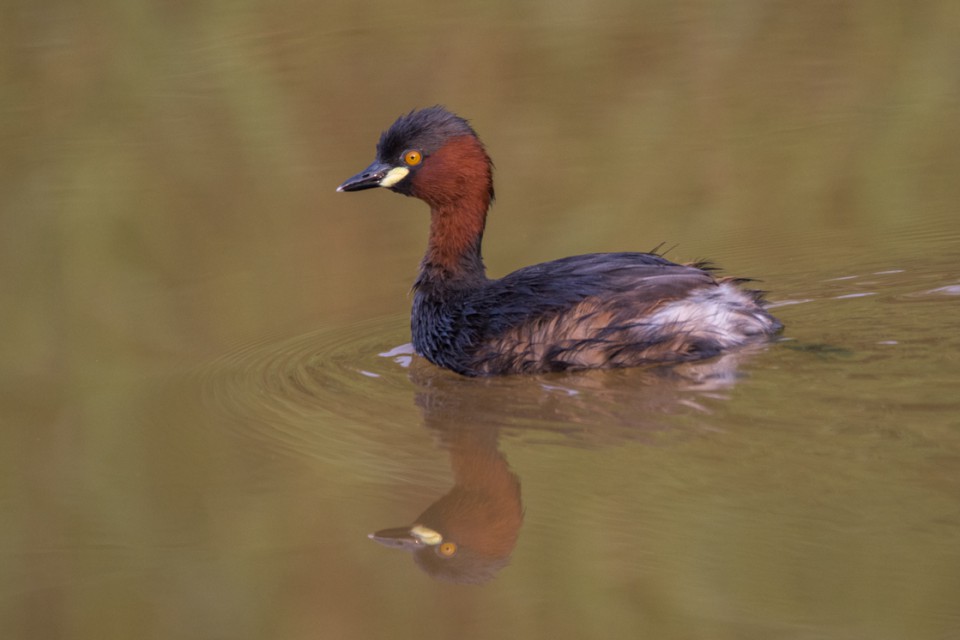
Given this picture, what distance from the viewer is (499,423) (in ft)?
17.5

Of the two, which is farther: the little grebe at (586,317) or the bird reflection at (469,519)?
the little grebe at (586,317)

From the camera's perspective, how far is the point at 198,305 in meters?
6.76

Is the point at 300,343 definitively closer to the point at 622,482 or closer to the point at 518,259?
the point at 518,259

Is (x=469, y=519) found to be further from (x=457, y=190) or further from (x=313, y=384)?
(x=457, y=190)

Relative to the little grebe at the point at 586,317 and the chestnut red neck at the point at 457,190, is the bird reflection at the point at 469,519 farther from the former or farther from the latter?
the chestnut red neck at the point at 457,190

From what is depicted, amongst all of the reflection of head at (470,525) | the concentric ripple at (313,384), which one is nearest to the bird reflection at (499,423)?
the reflection of head at (470,525)

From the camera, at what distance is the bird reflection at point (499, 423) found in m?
4.38

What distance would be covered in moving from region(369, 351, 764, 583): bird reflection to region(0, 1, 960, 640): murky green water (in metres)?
0.02

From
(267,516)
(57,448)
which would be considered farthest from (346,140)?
(267,516)

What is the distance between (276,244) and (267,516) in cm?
302

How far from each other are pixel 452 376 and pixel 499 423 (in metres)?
0.75

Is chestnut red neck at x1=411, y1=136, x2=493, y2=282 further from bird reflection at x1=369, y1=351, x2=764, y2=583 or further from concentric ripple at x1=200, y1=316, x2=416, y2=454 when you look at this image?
bird reflection at x1=369, y1=351, x2=764, y2=583

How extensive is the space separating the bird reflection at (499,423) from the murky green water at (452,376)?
0.02 metres

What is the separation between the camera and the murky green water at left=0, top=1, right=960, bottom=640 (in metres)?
4.05
